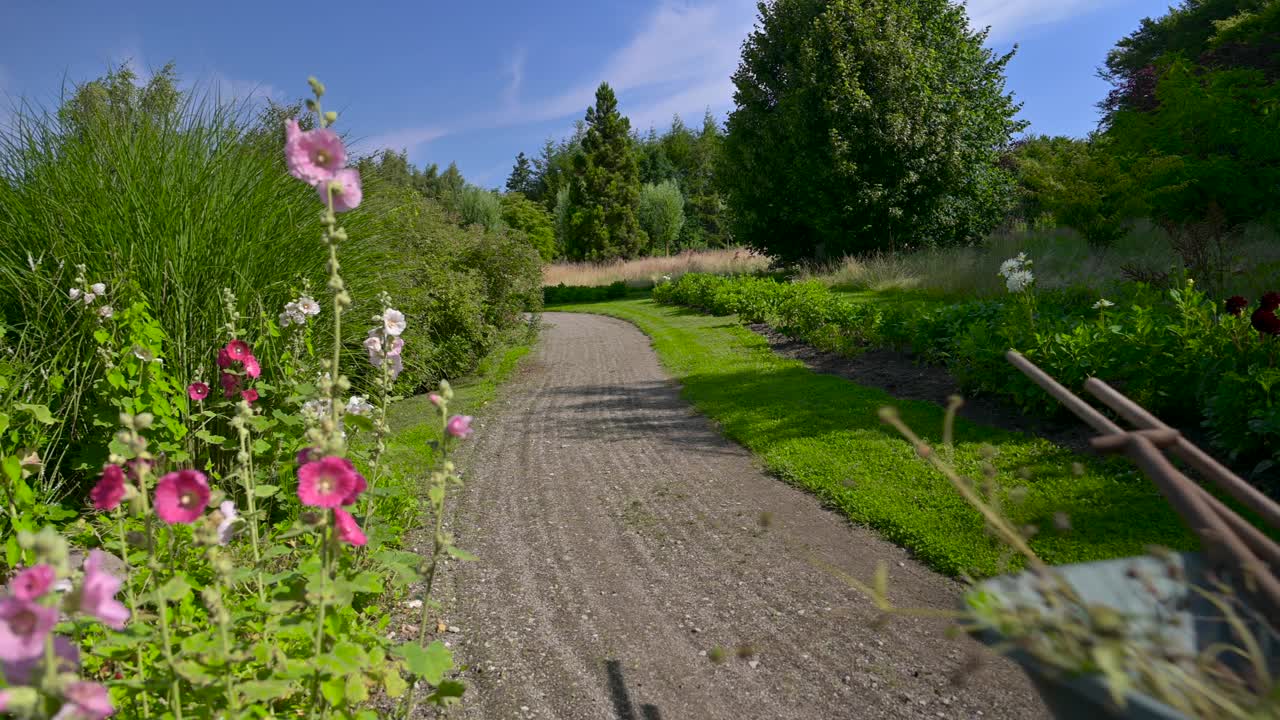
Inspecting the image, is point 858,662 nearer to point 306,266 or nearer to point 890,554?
point 890,554

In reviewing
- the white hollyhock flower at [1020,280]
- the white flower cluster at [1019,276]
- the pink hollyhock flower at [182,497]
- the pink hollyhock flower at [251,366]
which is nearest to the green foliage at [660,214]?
the white flower cluster at [1019,276]

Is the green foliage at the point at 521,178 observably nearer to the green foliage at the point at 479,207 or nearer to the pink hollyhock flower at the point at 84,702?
the green foliage at the point at 479,207

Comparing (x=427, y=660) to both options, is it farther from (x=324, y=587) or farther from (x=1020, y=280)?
(x=1020, y=280)

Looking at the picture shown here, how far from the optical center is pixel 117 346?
3.25 meters

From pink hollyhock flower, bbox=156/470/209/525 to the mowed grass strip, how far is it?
141 centimetres

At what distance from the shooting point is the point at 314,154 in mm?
1578

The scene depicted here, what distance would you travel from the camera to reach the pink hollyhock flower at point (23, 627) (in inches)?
34.2

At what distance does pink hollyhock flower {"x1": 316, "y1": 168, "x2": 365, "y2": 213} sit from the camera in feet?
5.27

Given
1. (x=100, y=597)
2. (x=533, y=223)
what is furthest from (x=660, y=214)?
(x=100, y=597)

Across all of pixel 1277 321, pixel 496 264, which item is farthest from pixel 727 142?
pixel 1277 321

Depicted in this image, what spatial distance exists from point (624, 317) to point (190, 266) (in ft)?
44.0

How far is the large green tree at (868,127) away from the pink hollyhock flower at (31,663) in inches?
673

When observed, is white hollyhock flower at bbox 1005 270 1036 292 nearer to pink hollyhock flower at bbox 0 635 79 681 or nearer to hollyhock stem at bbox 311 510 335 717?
hollyhock stem at bbox 311 510 335 717

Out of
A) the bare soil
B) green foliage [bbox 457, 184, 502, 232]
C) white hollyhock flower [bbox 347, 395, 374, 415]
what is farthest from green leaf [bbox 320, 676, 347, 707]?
green foliage [bbox 457, 184, 502, 232]
